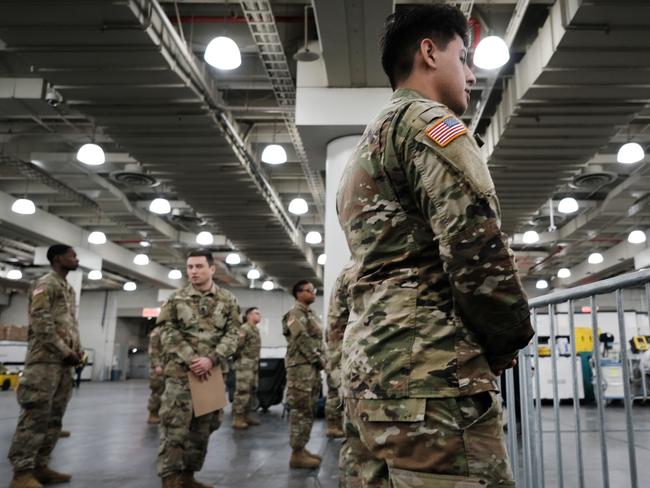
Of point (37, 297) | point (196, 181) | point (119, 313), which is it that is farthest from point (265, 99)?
point (119, 313)

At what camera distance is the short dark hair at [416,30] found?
128cm

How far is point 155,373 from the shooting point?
684 cm

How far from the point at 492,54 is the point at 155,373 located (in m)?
5.36

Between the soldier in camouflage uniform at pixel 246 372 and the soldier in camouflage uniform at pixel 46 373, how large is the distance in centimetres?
320

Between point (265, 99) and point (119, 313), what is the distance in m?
18.9

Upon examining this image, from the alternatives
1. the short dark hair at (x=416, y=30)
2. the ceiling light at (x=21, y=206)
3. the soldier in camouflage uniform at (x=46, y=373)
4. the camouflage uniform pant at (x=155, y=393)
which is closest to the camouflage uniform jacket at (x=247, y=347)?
the camouflage uniform pant at (x=155, y=393)

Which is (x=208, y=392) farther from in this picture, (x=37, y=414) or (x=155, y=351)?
(x=155, y=351)

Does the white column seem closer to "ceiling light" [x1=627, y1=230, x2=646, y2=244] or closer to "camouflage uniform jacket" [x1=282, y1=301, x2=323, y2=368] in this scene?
"camouflage uniform jacket" [x1=282, y1=301, x2=323, y2=368]

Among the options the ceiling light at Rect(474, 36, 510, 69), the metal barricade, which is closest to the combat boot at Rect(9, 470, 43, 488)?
the metal barricade

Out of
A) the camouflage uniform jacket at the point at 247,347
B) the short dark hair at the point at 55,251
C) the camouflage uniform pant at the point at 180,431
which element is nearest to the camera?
the camouflage uniform pant at the point at 180,431

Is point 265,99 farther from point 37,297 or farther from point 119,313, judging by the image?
point 119,313

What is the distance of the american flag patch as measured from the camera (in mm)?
1061

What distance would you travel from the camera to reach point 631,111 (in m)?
5.58

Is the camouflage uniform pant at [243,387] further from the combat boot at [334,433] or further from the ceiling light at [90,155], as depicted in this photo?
the ceiling light at [90,155]
